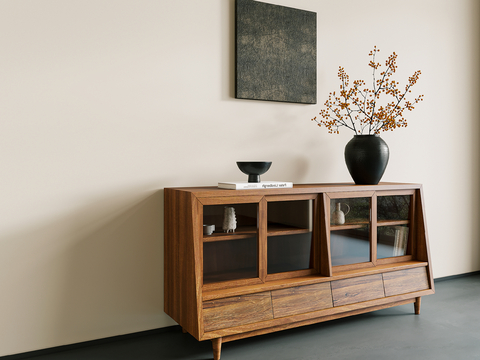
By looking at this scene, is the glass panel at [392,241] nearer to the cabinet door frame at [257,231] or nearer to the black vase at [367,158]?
the black vase at [367,158]

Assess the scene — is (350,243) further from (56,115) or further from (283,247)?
(56,115)

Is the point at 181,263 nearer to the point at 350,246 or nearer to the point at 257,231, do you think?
the point at 257,231

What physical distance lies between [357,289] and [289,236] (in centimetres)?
58

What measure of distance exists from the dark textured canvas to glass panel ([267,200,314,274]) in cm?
83

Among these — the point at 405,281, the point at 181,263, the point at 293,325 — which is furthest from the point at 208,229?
the point at 405,281

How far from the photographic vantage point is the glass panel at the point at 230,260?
211cm

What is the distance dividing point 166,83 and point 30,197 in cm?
101

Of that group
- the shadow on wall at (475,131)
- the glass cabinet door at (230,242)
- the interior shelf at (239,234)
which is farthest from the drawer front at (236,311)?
the shadow on wall at (475,131)

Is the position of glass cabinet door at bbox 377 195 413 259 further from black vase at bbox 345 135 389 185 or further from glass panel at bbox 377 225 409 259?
black vase at bbox 345 135 389 185

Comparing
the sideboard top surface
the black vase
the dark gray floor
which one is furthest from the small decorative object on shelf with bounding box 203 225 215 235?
the black vase

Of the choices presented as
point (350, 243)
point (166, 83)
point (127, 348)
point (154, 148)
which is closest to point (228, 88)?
point (166, 83)

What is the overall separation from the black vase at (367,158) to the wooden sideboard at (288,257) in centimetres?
12

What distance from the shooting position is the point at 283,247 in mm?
2309

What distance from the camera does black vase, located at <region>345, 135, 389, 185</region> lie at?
2.61m
